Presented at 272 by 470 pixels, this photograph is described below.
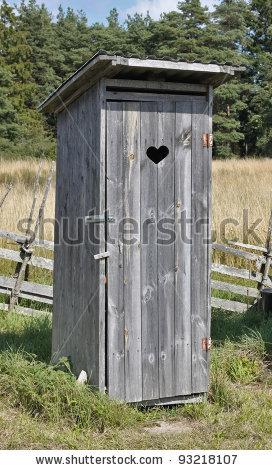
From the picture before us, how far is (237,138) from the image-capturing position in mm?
34781

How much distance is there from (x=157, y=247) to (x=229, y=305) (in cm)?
406

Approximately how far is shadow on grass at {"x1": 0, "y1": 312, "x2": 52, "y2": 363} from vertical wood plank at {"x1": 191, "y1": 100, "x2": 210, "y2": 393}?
5.52ft

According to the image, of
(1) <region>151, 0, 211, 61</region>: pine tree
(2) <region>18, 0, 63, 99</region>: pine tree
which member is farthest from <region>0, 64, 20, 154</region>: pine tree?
(1) <region>151, 0, 211, 61</region>: pine tree

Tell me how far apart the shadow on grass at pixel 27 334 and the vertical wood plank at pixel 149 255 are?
141 cm

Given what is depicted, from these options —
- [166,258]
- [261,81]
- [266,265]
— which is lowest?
[266,265]

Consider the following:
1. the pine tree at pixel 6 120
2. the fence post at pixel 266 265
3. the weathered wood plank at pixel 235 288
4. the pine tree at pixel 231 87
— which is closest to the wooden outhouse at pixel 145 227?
the weathered wood plank at pixel 235 288

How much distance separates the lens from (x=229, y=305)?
8.74 meters

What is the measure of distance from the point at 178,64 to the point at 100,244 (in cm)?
161

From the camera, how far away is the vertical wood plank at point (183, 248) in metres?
5.03

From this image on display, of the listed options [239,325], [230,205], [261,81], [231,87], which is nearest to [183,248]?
[239,325]

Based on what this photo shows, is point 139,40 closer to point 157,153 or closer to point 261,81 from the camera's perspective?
point 261,81

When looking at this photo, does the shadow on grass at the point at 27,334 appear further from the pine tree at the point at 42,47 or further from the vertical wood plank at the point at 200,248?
the pine tree at the point at 42,47

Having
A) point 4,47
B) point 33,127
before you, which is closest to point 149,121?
point 33,127
